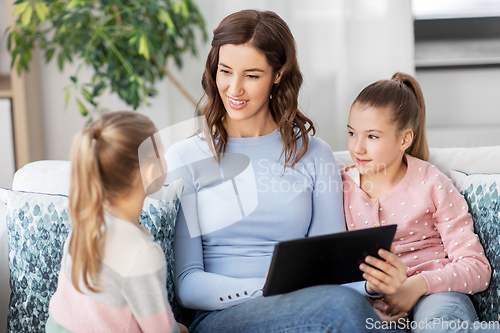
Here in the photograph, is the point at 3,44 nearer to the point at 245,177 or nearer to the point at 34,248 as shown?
the point at 34,248

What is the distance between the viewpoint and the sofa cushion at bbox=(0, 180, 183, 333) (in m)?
1.01

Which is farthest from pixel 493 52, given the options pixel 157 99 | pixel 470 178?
pixel 157 99

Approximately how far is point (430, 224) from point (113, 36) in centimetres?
153

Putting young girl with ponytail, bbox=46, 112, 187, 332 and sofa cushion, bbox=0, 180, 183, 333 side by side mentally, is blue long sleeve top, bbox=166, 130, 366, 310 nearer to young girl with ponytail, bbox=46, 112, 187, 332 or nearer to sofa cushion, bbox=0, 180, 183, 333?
sofa cushion, bbox=0, 180, 183, 333

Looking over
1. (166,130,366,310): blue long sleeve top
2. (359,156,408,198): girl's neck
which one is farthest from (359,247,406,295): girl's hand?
(359,156,408,198): girl's neck

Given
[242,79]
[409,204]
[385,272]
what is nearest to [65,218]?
[242,79]

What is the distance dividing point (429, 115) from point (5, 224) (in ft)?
6.26

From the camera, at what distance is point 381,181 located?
4.02 feet

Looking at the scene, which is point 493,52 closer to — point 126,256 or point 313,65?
point 313,65

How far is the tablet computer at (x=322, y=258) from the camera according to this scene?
0.82 metres

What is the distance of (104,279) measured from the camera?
0.76m

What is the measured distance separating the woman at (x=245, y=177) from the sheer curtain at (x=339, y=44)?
3.57ft

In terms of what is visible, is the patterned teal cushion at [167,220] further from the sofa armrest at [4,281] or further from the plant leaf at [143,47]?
the plant leaf at [143,47]

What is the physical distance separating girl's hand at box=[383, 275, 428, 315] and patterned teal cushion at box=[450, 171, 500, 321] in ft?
0.59
